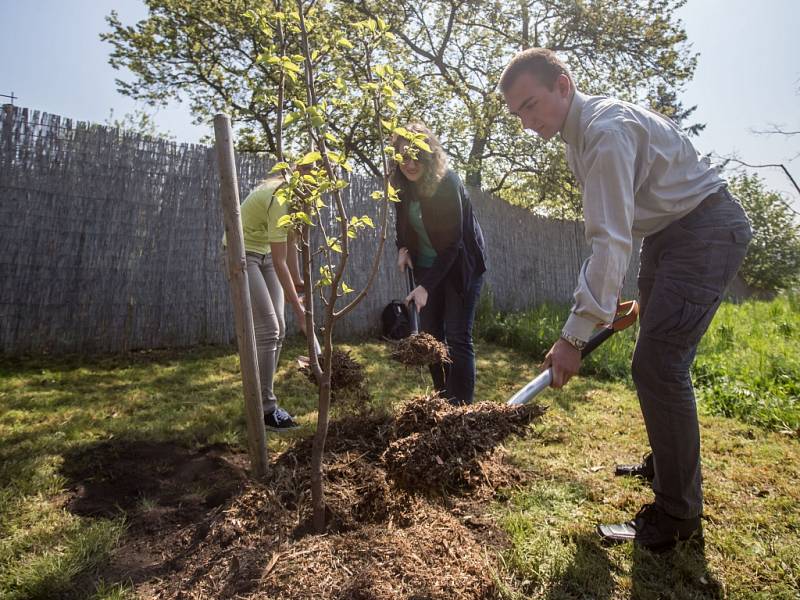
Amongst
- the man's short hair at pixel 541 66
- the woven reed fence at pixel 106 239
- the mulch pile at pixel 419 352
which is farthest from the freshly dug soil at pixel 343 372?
the woven reed fence at pixel 106 239

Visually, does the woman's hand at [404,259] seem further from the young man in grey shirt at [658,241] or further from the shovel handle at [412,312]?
the young man in grey shirt at [658,241]

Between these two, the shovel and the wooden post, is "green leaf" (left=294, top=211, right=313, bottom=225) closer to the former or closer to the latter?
the wooden post

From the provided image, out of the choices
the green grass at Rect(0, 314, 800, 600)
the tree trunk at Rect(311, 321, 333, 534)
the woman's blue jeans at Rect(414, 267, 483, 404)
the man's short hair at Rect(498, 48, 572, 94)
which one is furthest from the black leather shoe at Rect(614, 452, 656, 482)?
the man's short hair at Rect(498, 48, 572, 94)

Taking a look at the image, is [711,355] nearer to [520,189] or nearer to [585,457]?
[585,457]

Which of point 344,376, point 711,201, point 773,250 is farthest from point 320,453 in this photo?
point 773,250

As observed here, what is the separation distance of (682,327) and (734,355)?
4101mm

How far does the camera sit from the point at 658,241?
6.49ft

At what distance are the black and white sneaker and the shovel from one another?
172cm

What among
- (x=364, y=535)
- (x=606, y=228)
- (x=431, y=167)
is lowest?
(x=364, y=535)

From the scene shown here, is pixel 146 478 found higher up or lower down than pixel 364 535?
lower down

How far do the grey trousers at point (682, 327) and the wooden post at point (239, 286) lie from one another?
165cm

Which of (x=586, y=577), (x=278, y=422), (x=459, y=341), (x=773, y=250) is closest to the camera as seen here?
(x=586, y=577)

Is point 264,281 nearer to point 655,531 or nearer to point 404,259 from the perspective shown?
point 404,259

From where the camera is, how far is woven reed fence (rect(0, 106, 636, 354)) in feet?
15.1
